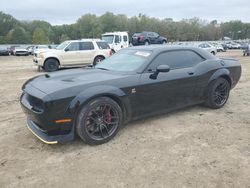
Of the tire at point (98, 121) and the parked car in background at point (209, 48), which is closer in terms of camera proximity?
the tire at point (98, 121)

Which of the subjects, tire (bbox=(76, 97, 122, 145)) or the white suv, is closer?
tire (bbox=(76, 97, 122, 145))

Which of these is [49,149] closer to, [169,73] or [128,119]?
[128,119]

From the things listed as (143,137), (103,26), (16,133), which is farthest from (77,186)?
(103,26)

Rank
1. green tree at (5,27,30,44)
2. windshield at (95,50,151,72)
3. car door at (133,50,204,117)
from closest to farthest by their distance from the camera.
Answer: car door at (133,50,204,117)
windshield at (95,50,151,72)
green tree at (5,27,30,44)

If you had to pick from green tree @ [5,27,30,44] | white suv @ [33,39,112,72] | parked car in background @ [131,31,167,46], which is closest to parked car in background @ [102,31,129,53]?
white suv @ [33,39,112,72]

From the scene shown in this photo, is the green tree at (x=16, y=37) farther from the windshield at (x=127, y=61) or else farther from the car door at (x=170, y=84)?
the car door at (x=170, y=84)

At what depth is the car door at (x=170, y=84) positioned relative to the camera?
182 inches

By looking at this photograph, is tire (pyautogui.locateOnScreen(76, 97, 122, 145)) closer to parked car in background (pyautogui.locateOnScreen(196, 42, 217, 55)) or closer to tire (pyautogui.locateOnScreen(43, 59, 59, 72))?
tire (pyautogui.locateOnScreen(43, 59, 59, 72))

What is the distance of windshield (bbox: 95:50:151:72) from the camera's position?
4824 mm

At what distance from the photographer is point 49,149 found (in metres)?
3.98

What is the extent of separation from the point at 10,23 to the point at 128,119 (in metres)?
95.8

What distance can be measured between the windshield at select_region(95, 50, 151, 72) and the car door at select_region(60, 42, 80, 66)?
28.2ft

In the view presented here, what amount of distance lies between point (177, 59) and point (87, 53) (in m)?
9.39

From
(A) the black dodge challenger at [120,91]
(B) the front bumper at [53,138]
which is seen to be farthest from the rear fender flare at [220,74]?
(B) the front bumper at [53,138]
